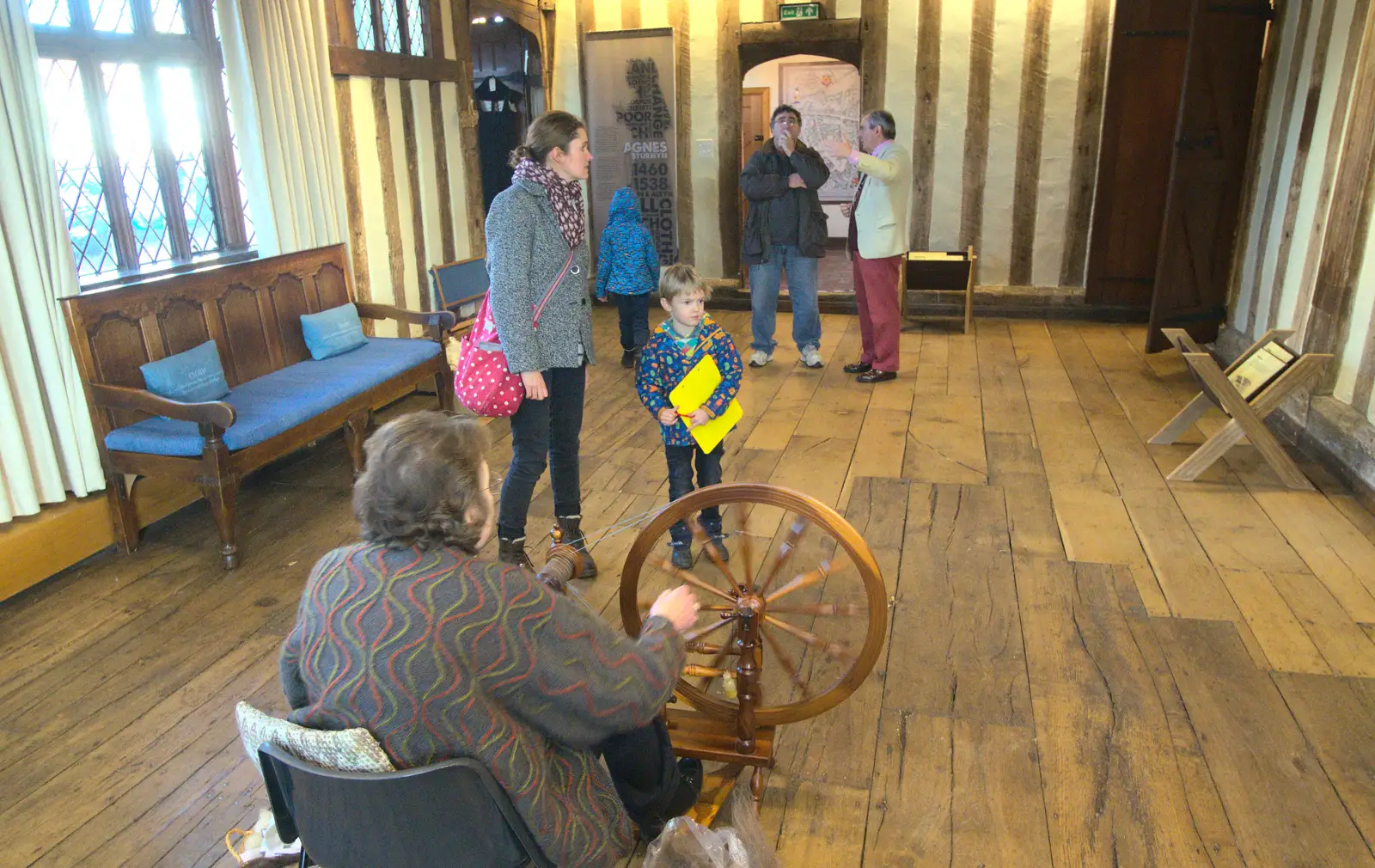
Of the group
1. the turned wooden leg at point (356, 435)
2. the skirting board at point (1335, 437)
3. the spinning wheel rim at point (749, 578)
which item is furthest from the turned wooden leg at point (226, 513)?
the skirting board at point (1335, 437)

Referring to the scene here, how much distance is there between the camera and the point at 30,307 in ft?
11.1

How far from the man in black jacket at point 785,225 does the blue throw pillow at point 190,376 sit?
10.2 feet

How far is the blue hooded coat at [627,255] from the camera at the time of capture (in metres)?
5.76

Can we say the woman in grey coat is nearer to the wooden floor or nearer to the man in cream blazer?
the wooden floor

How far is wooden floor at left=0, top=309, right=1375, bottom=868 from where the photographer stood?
82.9 inches

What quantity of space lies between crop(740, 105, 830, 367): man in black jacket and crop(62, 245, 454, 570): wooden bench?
202 centimetres

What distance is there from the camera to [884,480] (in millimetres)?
4102

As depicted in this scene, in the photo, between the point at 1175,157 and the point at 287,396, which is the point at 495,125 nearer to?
the point at 287,396

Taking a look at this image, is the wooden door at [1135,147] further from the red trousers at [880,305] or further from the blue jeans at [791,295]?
the blue jeans at [791,295]

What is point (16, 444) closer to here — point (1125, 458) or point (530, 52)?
point (1125, 458)

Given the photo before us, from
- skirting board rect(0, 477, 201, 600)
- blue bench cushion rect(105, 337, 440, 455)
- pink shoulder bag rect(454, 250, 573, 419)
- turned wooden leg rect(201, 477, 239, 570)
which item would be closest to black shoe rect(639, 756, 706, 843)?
pink shoulder bag rect(454, 250, 573, 419)

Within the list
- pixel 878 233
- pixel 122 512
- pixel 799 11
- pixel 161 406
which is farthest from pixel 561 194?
pixel 799 11

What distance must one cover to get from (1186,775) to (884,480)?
199cm

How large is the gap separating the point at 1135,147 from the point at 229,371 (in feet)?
20.1
